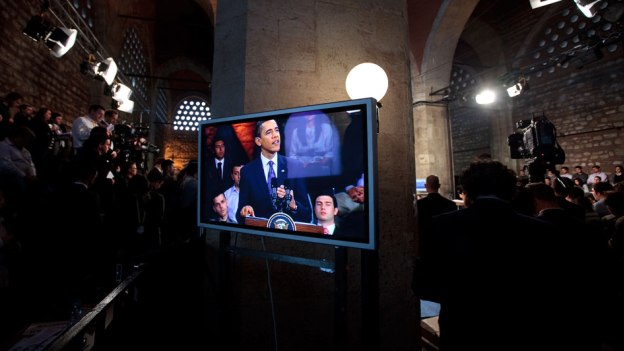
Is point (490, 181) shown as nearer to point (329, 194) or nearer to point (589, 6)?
point (329, 194)

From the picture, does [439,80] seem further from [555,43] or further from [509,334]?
[509,334]

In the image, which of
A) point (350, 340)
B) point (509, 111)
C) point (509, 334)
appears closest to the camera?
point (509, 334)

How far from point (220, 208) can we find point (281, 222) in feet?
1.66

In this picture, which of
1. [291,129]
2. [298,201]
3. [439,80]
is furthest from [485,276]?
[439,80]

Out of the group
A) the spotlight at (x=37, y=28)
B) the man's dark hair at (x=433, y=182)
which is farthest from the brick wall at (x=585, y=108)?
the spotlight at (x=37, y=28)

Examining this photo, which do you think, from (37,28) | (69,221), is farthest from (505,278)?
(37,28)

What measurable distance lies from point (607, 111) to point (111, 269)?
14.0m

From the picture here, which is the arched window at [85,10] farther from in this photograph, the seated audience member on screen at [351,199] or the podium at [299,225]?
the seated audience member on screen at [351,199]

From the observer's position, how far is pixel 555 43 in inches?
418

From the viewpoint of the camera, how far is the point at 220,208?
185 centimetres

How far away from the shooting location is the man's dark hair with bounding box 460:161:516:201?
1392 mm

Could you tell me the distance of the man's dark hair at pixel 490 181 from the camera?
139 cm

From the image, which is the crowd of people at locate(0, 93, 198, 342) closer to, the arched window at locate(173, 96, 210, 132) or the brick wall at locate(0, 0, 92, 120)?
the brick wall at locate(0, 0, 92, 120)

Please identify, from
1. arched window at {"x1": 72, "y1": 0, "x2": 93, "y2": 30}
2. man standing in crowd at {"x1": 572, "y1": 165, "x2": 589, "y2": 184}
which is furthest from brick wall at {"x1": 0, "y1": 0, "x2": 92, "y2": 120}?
man standing in crowd at {"x1": 572, "y1": 165, "x2": 589, "y2": 184}
